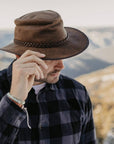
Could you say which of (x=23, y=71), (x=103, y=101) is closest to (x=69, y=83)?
(x=23, y=71)

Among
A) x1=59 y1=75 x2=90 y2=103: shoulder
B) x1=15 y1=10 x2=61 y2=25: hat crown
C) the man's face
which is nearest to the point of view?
x1=15 y1=10 x2=61 y2=25: hat crown

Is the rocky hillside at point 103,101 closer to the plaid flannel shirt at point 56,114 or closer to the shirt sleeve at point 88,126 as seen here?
the shirt sleeve at point 88,126

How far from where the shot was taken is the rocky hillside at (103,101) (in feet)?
26.9

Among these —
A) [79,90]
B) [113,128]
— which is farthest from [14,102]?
[113,128]

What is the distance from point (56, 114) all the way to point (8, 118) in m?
0.41

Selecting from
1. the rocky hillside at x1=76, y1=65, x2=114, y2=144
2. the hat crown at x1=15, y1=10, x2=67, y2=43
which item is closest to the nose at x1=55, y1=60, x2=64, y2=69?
the hat crown at x1=15, y1=10, x2=67, y2=43

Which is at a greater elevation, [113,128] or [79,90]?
[79,90]

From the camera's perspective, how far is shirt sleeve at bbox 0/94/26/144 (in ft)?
3.45

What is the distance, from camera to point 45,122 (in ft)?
4.41

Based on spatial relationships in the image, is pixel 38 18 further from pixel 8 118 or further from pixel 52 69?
pixel 8 118

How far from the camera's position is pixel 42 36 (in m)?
1.22

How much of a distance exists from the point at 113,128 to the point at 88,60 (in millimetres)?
18827

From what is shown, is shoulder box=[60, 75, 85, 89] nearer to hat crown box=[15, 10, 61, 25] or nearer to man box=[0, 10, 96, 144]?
man box=[0, 10, 96, 144]

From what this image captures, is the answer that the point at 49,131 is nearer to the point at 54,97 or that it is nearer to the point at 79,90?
the point at 54,97
